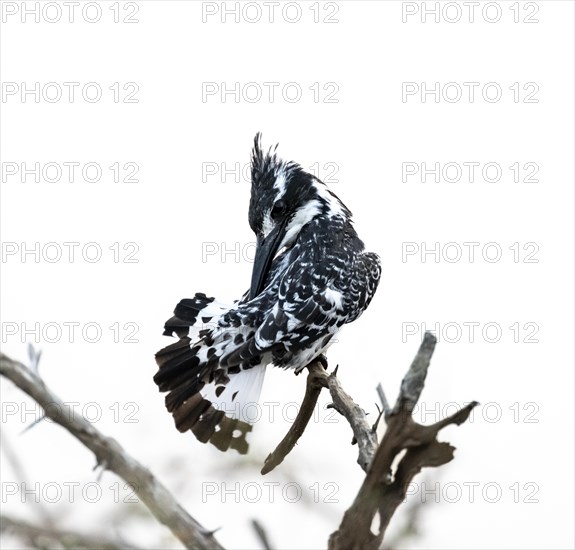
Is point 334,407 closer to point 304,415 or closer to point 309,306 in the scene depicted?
point 304,415

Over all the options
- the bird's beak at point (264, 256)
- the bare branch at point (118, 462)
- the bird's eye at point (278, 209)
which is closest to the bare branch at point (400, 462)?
the bare branch at point (118, 462)

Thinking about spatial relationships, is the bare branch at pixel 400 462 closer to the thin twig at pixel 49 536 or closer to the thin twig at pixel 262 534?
the thin twig at pixel 262 534

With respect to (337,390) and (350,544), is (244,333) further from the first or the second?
(350,544)

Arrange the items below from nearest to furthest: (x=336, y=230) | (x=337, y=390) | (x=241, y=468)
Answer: (x=241, y=468), (x=337, y=390), (x=336, y=230)

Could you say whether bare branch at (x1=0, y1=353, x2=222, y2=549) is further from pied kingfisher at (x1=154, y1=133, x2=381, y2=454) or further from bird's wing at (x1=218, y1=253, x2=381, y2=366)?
Answer: bird's wing at (x1=218, y1=253, x2=381, y2=366)

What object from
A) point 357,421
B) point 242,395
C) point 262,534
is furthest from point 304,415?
point 262,534

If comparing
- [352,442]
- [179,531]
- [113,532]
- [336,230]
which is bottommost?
[352,442]

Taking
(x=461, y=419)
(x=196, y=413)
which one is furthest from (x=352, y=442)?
→ (x=461, y=419)
